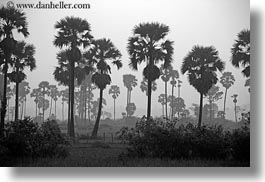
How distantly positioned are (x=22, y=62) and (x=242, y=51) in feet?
11.5

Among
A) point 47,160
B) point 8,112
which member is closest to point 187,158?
point 47,160

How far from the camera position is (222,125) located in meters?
7.03

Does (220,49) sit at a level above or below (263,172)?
above

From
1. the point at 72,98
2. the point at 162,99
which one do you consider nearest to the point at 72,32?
the point at 72,98

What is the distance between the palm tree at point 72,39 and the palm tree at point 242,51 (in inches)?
91.4

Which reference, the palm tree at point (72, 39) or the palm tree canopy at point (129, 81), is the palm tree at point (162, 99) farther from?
the palm tree at point (72, 39)

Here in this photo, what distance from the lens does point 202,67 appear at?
7121mm

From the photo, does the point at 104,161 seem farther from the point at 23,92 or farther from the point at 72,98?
the point at 23,92

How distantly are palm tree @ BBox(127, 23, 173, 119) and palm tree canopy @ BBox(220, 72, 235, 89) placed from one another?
0.89 meters

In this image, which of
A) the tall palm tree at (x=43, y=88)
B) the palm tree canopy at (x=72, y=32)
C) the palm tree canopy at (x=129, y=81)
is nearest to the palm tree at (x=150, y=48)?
the palm tree canopy at (x=129, y=81)

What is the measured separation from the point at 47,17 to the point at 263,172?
4.19 m

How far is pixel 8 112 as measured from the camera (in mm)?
6906

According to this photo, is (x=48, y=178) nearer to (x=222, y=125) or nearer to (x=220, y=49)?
(x=222, y=125)

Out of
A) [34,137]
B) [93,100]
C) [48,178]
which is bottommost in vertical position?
[48,178]
